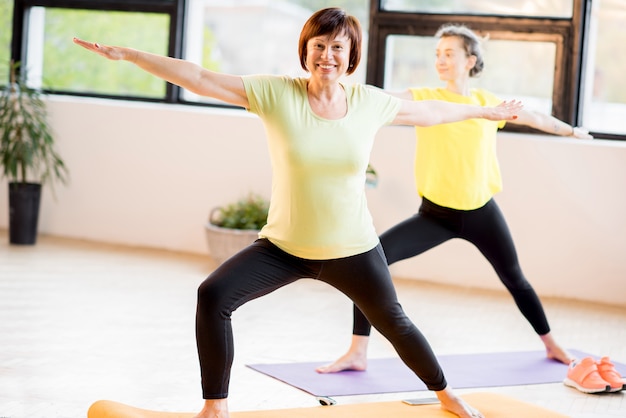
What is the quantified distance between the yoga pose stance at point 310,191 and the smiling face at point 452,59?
1045 mm

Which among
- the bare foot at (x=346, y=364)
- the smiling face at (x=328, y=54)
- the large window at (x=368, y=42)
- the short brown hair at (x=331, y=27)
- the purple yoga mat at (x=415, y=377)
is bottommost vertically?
the purple yoga mat at (x=415, y=377)

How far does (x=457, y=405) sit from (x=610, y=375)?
0.91 meters

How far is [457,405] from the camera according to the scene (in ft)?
10.3

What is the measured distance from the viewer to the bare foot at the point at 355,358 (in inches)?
153

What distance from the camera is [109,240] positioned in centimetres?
679

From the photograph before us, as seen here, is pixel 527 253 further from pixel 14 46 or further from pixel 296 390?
pixel 14 46

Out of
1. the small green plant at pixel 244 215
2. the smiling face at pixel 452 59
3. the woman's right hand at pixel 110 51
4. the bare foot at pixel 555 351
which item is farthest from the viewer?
the small green plant at pixel 244 215

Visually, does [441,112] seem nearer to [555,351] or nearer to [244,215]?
[555,351]

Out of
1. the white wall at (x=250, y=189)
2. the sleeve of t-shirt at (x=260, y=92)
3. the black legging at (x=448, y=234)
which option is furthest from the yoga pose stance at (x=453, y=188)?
the white wall at (x=250, y=189)

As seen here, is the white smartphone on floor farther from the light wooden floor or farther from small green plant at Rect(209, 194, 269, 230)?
small green plant at Rect(209, 194, 269, 230)

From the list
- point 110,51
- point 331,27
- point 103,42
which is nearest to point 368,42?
point 103,42

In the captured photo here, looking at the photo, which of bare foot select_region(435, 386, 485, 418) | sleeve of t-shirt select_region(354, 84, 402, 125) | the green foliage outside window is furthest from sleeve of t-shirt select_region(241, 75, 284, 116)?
the green foliage outside window

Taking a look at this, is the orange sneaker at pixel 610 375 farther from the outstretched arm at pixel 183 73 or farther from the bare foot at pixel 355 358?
the outstretched arm at pixel 183 73

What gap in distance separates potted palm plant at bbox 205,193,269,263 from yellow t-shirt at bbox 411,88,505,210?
6.83 feet
